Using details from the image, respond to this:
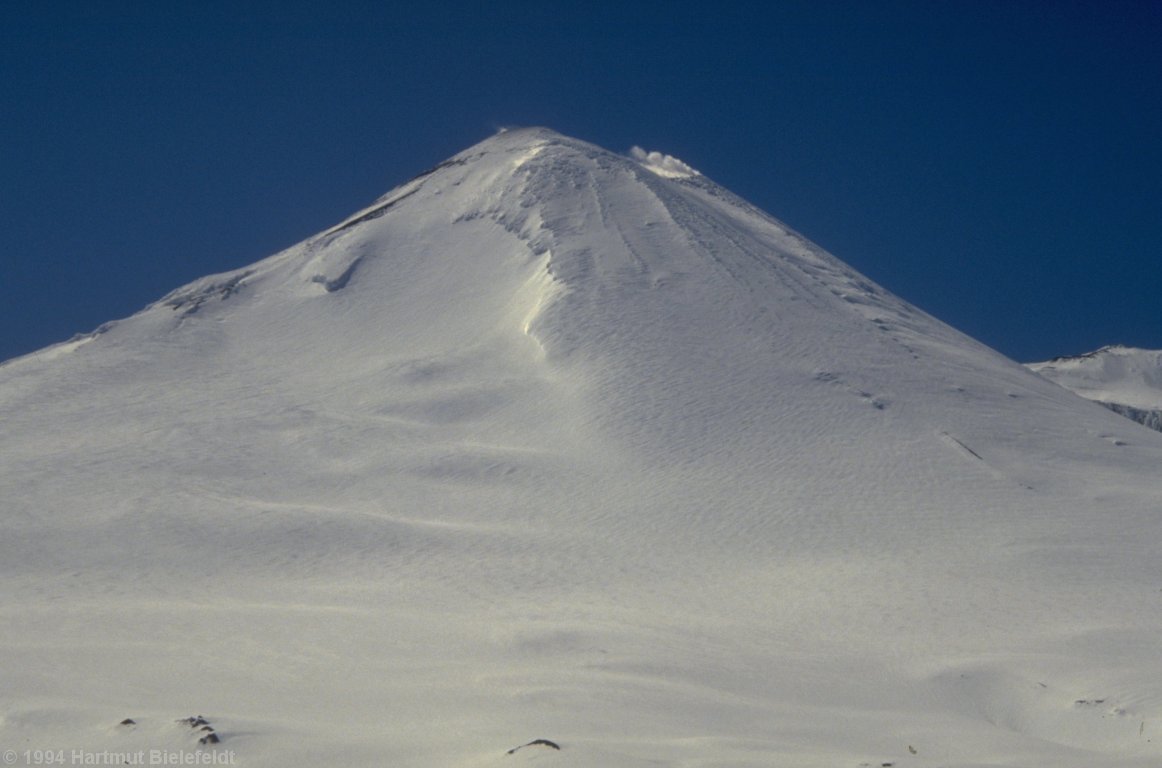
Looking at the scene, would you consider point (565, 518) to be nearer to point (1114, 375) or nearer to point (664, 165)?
point (664, 165)

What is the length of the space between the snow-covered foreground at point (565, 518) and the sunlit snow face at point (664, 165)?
1490 cm

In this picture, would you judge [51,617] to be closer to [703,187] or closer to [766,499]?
[766,499]

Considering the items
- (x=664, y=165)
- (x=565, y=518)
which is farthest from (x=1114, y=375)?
(x=565, y=518)

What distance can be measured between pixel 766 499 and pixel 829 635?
10626 mm

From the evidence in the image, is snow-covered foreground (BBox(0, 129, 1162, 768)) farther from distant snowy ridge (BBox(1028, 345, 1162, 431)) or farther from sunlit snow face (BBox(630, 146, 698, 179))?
distant snowy ridge (BBox(1028, 345, 1162, 431))

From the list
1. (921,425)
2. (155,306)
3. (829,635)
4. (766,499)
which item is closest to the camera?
(829,635)

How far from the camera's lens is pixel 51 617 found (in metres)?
25.6

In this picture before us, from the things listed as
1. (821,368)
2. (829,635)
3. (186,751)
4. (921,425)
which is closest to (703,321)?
(821,368)

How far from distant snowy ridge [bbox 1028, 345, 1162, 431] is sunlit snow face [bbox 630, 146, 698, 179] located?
39862mm

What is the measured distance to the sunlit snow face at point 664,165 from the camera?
269ft

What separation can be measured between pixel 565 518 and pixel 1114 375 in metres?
86.5

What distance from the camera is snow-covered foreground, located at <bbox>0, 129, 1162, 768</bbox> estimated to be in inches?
Answer: 730

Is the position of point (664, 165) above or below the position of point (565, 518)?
above

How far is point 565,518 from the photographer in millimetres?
34406
